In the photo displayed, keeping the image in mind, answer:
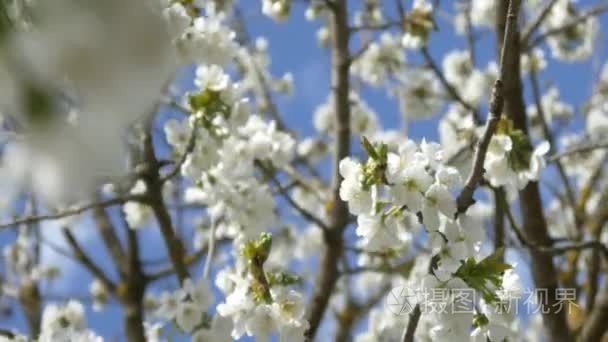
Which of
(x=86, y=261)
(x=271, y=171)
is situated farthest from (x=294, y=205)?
(x=86, y=261)

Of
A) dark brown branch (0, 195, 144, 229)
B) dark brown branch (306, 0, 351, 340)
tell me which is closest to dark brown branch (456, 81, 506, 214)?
dark brown branch (0, 195, 144, 229)

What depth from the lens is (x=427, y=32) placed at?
283cm

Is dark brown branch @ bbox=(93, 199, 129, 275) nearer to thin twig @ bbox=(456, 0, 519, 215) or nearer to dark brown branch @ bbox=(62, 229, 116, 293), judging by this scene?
dark brown branch @ bbox=(62, 229, 116, 293)

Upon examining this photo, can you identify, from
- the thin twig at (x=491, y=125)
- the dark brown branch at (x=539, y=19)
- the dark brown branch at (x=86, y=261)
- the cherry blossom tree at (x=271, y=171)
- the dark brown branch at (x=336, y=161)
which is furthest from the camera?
the dark brown branch at (x=86, y=261)

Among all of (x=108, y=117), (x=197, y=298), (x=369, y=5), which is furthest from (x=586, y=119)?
(x=108, y=117)

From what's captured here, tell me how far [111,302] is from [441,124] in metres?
1.88

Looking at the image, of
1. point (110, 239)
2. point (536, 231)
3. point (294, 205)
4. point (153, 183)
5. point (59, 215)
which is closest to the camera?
point (59, 215)

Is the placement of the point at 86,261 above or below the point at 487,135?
above

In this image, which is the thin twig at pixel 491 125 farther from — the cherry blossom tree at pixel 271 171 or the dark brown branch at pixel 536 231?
the dark brown branch at pixel 536 231

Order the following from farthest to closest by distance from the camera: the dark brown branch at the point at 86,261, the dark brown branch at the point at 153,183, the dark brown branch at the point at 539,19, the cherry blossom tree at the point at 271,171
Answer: the dark brown branch at the point at 86,261 → the dark brown branch at the point at 539,19 → the dark brown branch at the point at 153,183 → the cherry blossom tree at the point at 271,171

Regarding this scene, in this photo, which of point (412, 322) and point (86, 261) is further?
point (86, 261)

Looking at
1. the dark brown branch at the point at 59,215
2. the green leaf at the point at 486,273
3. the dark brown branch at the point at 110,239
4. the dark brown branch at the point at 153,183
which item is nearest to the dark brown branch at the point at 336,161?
the dark brown branch at the point at 153,183

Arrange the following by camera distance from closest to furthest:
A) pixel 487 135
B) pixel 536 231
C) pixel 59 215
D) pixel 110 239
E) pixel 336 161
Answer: pixel 487 135
pixel 59 215
pixel 536 231
pixel 336 161
pixel 110 239

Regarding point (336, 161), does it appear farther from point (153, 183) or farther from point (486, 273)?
point (486, 273)
